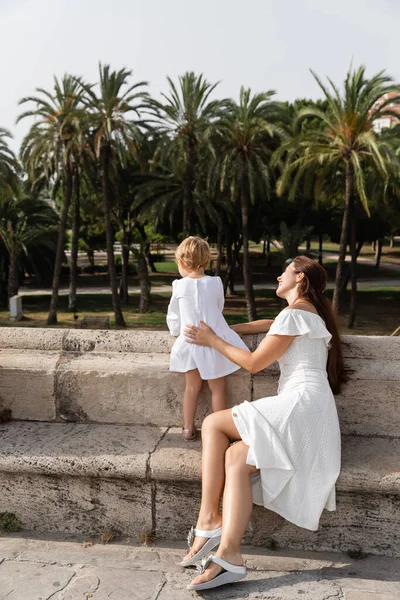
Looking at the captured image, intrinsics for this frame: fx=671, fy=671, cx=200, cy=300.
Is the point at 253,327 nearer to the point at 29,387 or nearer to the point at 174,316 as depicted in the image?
the point at 174,316

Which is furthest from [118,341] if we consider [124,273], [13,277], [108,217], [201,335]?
[124,273]

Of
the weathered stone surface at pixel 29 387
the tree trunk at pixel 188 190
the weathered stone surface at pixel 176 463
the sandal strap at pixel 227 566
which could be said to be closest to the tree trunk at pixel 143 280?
the tree trunk at pixel 188 190

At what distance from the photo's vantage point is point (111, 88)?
26.2m

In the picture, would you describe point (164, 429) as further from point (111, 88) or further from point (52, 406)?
point (111, 88)

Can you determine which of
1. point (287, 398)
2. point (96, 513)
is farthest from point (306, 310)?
point (96, 513)

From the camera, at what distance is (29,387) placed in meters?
4.04

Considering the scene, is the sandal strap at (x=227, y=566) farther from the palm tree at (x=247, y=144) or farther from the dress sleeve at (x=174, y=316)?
the palm tree at (x=247, y=144)

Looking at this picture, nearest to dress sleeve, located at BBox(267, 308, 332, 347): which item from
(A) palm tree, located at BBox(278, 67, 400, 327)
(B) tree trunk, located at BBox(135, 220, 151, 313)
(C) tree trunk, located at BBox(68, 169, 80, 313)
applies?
(A) palm tree, located at BBox(278, 67, 400, 327)

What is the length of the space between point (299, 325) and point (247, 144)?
78.4 ft

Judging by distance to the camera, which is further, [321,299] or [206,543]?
[321,299]

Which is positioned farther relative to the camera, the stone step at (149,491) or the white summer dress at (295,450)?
the stone step at (149,491)

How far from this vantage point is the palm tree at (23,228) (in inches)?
1313

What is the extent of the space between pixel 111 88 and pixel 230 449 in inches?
988

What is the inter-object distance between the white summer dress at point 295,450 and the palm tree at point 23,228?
102ft
